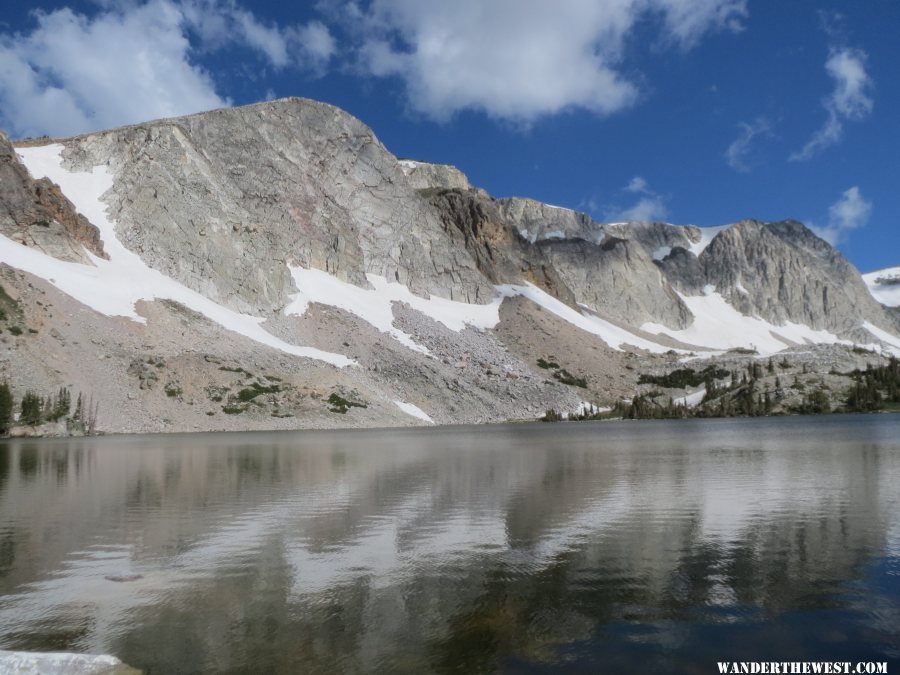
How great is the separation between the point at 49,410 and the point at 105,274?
3696 cm

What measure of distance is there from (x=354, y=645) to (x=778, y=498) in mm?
18290

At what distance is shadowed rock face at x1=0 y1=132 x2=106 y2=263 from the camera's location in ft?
316

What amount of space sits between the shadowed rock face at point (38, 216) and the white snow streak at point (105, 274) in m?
2.14

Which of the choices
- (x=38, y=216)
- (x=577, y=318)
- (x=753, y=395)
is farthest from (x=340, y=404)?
(x=577, y=318)

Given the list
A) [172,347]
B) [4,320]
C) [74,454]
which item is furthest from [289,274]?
[74,454]

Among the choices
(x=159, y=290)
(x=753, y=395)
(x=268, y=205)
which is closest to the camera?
(x=159, y=290)

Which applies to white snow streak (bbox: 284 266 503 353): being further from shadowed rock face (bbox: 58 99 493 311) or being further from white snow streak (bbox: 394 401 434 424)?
white snow streak (bbox: 394 401 434 424)

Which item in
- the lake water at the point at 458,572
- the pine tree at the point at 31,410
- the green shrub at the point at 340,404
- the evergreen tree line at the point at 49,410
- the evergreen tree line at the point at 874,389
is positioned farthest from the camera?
the evergreen tree line at the point at 874,389

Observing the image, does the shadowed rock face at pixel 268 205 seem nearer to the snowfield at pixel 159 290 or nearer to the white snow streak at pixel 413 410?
the snowfield at pixel 159 290

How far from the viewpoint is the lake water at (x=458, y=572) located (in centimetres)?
955

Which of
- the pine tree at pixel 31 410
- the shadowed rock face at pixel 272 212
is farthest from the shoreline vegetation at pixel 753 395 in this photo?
the shadowed rock face at pixel 272 212

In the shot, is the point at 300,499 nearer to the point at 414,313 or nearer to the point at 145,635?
the point at 145,635

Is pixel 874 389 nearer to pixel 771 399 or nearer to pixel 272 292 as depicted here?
pixel 771 399

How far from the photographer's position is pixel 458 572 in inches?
538
